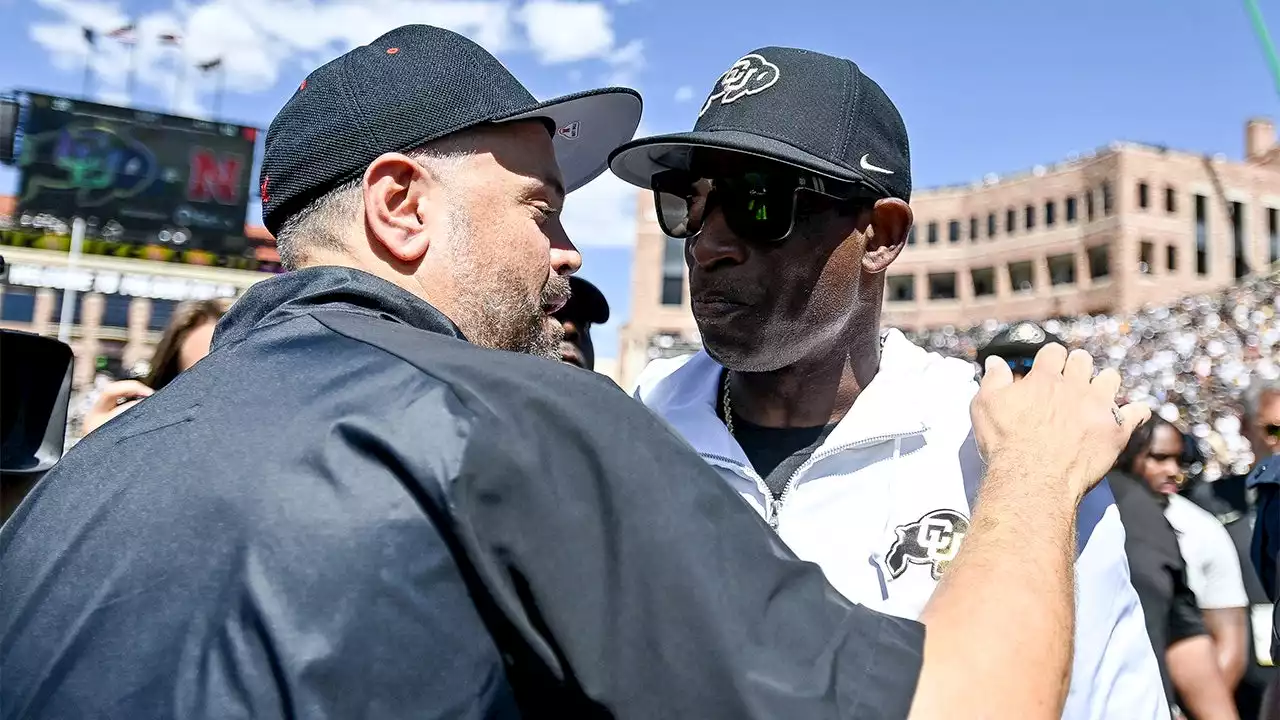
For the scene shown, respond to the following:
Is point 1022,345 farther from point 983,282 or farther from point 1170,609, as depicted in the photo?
point 983,282

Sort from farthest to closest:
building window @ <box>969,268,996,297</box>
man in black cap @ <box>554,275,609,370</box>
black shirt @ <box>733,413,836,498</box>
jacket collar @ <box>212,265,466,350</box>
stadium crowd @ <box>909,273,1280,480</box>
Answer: building window @ <box>969,268,996,297</box>
stadium crowd @ <box>909,273,1280,480</box>
man in black cap @ <box>554,275,609,370</box>
black shirt @ <box>733,413,836,498</box>
jacket collar @ <box>212,265,466,350</box>

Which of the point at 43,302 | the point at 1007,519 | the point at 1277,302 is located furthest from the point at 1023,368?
the point at 43,302

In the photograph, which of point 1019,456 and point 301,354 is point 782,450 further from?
point 301,354

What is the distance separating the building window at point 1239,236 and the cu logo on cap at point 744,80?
52.9 metres

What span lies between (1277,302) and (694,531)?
2925 centimetres

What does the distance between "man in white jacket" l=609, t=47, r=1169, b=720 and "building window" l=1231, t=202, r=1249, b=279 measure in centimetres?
5280

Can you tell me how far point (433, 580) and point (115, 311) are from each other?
52903 mm

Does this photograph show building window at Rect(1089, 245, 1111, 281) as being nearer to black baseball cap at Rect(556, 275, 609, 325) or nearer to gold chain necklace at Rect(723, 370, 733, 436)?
black baseball cap at Rect(556, 275, 609, 325)

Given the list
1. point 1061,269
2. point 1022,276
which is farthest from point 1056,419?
point 1022,276

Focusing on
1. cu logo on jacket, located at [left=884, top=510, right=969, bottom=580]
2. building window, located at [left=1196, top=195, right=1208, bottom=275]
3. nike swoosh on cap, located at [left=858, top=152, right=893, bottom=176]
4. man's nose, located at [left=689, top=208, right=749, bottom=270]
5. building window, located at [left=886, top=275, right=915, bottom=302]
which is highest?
building window, located at [left=1196, top=195, right=1208, bottom=275]

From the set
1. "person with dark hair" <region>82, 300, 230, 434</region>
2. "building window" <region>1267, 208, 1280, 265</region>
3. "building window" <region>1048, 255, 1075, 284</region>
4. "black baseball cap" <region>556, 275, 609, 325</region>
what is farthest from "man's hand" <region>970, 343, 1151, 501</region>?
"building window" <region>1267, 208, 1280, 265</region>

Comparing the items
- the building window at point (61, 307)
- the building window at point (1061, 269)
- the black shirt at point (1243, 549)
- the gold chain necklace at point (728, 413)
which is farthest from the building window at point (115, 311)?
the gold chain necklace at point (728, 413)

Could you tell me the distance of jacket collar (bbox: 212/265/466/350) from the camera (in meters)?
1.38

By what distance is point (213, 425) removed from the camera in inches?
46.9
